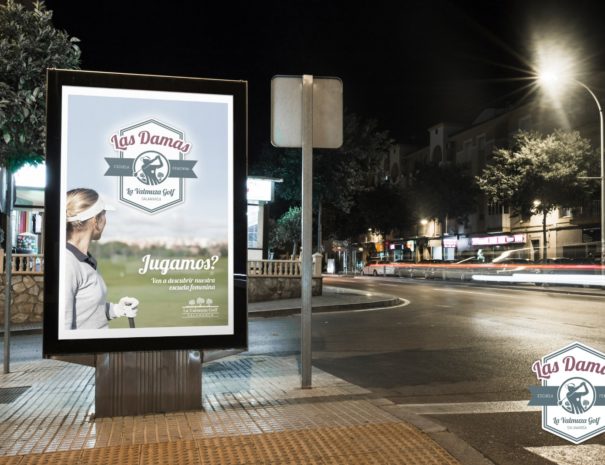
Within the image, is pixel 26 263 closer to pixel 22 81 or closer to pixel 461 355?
pixel 22 81

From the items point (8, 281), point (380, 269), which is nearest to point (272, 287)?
point (8, 281)

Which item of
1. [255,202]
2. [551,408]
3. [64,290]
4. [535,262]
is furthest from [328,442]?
[535,262]

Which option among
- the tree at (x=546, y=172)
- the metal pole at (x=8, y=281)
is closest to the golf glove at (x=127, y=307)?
the metal pole at (x=8, y=281)

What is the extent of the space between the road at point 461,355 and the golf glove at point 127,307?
8.04 feet

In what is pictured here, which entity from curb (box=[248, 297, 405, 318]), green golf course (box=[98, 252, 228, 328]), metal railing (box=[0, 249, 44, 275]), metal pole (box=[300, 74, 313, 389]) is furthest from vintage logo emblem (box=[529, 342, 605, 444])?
metal railing (box=[0, 249, 44, 275])

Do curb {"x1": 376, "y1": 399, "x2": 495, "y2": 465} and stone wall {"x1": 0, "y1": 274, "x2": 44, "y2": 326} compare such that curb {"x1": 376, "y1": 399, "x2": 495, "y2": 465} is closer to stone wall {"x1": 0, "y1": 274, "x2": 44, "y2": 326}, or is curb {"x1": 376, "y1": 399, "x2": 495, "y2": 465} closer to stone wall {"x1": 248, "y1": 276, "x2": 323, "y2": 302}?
stone wall {"x1": 0, "y1": 274, "x2": 44, "y2": 326}

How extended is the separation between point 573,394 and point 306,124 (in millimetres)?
3279

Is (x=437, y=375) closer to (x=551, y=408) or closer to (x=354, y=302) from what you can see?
(x=551, y=408)

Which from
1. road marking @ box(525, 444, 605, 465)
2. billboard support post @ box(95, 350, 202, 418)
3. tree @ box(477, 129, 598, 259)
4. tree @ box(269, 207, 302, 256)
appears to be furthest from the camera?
tree @ box(477, 129, 598, 259)

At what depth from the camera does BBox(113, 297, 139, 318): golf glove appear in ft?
15.7

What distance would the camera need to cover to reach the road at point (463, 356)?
4.77 m

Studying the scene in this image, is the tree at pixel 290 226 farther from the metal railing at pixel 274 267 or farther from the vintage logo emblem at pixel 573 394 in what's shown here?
the vintage logo emblem at pixel 573 394

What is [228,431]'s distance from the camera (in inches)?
178

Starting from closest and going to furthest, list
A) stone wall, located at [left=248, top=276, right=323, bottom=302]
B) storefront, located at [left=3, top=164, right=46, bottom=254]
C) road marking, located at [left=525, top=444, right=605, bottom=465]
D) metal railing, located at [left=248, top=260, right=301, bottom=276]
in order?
1. road marking, located at [left=525, top=444, right=605, bottom=465]
2. storefront, located at [left=3, top=164, right=46, bottom=254]
3. stone wall, located at [left=248, top=276, right=323, bottom=302]
4. metal railing, located at [left=248, top=260, right=301, bottom=276]
